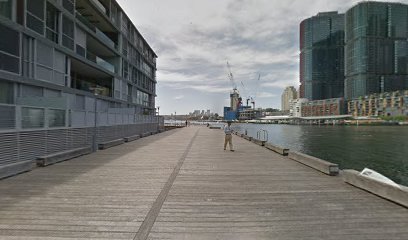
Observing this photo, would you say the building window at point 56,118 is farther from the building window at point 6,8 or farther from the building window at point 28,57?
the building window at point 6,8

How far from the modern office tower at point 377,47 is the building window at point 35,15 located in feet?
654

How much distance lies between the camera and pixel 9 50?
597 inches

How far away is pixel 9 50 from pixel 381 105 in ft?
573

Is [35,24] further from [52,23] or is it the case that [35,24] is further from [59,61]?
[59,61]

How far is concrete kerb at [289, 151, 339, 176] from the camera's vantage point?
790cm

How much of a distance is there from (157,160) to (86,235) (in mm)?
7050

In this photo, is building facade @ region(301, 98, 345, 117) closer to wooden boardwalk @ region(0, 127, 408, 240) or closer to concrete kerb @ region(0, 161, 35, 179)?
wooden boardwalk @ region(0, 127, 408, 240)

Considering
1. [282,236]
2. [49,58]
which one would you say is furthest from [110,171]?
[49,58]

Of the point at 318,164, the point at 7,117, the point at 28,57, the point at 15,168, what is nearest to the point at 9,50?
the point at 28,57

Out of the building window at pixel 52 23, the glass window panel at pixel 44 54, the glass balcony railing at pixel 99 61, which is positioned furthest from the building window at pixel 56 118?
the glass balcony railing at pixel 99 61

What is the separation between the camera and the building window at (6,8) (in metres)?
15.0

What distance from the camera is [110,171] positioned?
848 centimetres

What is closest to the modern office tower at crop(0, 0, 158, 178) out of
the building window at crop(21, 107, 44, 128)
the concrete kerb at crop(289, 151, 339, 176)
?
the building window at crop(21, 107, 44, 128)

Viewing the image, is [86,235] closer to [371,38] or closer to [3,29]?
[3,29]
